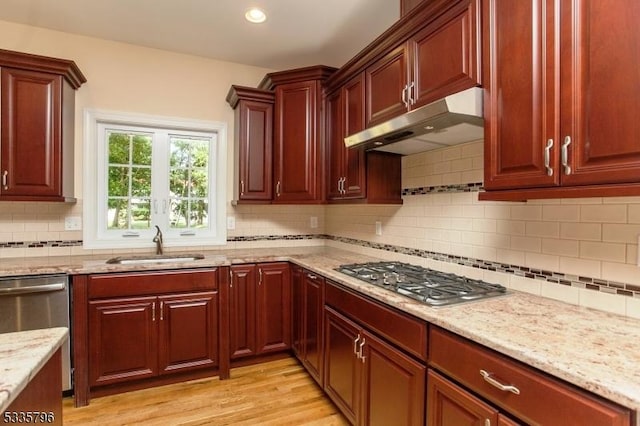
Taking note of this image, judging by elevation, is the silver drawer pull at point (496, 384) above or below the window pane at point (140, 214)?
below

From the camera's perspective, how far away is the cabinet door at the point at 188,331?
2473 mm

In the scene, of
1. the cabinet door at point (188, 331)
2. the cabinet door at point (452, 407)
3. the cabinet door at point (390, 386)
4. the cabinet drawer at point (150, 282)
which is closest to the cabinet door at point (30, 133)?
the cabinet drawer at point (150, 282)

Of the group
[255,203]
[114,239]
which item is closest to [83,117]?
[114,239]

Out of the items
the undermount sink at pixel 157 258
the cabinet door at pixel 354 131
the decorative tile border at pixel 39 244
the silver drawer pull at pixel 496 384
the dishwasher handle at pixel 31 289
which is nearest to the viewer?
the silver drawer pull at pixel 496 384

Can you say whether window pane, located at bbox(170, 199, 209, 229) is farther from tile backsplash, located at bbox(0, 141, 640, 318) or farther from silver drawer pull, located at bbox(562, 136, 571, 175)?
silver drawer pull, located at bbox(562, 136, 571, 175)

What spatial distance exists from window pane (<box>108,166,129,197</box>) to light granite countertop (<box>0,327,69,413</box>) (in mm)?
2127

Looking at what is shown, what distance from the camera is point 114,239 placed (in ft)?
9.66

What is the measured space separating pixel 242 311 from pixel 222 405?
2.22 feet

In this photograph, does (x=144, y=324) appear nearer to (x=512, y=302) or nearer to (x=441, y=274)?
(x=441, y=274)

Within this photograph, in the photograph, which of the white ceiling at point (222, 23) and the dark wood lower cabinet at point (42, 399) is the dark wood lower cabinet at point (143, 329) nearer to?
the dark wood lower cabinet at point (42, 399)

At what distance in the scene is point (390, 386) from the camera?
5.17 ft

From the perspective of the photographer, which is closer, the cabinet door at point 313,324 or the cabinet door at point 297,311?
the cabinet door at point 313,324

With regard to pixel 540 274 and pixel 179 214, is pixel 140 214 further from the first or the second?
pixel 540 274

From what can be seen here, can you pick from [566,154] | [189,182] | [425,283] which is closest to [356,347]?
[425,283]
